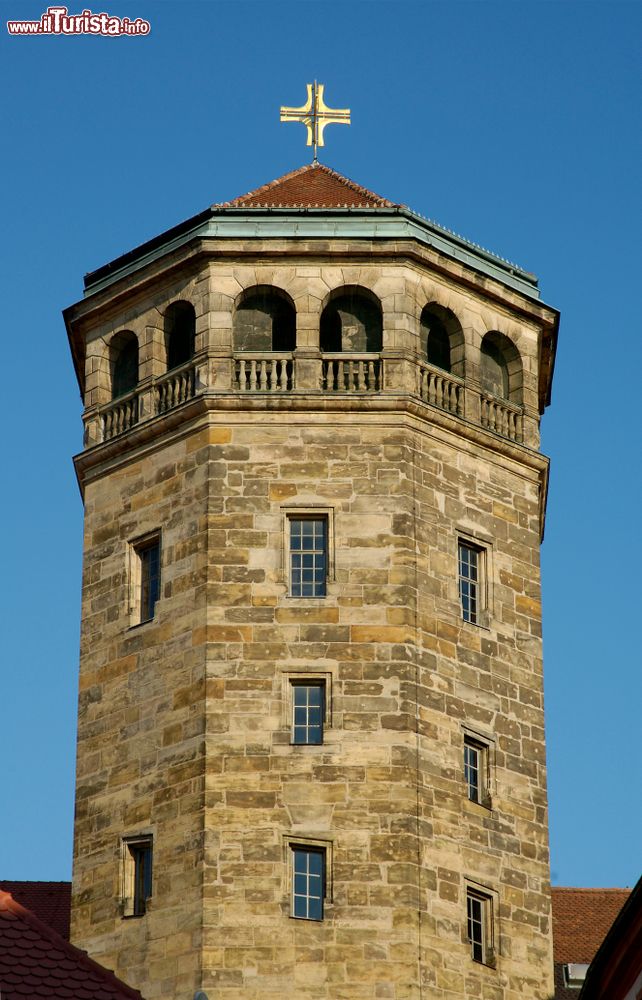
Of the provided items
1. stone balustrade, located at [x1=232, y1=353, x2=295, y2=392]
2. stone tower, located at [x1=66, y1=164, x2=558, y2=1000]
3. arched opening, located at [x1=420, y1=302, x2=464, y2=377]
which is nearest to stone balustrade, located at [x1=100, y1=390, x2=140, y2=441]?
stone tower, located at [x1=66, y1=164, x2=558, y2=1000]

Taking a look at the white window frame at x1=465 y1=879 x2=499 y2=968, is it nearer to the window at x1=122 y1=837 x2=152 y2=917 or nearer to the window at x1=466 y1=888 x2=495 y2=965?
the window at x1=466 y1=888 x2=495 y2=965

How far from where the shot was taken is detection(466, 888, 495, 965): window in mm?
38031

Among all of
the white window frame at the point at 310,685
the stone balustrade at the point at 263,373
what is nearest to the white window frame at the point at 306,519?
the white window frame at the point at 310,685

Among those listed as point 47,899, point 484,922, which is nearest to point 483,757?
point 484,922

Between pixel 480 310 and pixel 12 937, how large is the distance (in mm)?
16973

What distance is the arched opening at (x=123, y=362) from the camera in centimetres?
4256

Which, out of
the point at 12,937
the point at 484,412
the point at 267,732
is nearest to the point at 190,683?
the point at 267,732

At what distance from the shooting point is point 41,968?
28.0 m

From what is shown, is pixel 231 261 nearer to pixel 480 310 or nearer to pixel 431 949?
pixel 480 310

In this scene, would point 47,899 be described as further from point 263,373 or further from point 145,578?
point 263,373

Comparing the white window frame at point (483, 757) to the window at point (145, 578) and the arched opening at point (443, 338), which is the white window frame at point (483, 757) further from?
the arched opening at point (443, 338)

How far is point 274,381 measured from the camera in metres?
40.5

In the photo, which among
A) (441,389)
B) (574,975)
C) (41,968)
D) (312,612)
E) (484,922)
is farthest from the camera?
(574,975)

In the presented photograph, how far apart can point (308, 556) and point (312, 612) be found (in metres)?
1.00
